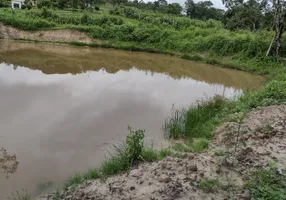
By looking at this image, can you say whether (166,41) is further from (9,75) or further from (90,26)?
(9,75)

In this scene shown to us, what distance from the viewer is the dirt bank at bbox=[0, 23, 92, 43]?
22188 millimetres

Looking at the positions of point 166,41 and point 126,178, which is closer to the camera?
point 126,178

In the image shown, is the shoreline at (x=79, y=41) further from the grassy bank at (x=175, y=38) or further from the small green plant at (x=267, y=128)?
the small green plant at (x=267, y=128)

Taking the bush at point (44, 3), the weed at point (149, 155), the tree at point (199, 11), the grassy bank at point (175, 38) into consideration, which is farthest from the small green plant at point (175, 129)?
the tree at point (199, 11)

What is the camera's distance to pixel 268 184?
3.77 meters

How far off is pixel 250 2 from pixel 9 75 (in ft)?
50.6

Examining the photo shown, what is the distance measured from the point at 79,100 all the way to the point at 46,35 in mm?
15409

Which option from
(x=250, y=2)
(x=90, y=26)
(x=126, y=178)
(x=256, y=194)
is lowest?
(x=126, y=178)

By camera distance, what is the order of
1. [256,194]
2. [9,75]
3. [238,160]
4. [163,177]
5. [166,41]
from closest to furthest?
[256,194]
[163,177]
[238,160]
[9,75]
[166,41]

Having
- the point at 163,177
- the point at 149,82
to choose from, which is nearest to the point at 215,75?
the point at 149,82

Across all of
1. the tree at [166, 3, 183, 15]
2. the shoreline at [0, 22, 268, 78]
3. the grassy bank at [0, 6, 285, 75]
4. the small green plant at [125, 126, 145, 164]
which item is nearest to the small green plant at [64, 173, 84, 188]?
the small green plant at [125, 126, 145, 164]

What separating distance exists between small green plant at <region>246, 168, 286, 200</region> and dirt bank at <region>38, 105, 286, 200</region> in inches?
4.5

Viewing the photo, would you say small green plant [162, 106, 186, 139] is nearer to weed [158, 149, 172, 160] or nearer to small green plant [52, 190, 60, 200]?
weed [158, 149, 172, 160]

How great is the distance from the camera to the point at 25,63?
48.9 feet
